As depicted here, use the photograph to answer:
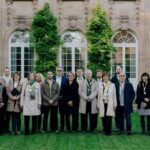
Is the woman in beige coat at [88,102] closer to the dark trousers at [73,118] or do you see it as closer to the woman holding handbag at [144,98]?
the dark trousers at [73,118]

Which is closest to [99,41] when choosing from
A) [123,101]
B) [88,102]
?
[88,102]

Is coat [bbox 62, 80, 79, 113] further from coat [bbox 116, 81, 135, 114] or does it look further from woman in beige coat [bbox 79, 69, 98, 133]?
coat [bbox 116, 81, 135, 114]

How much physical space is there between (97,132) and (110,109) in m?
0.81

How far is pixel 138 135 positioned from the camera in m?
14.9

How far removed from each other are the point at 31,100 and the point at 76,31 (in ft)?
32.9

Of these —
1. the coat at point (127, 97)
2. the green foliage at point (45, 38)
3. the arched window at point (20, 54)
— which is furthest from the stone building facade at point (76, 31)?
the coat at point (127, 97)

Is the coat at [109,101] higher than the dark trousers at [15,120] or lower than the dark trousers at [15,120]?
higher

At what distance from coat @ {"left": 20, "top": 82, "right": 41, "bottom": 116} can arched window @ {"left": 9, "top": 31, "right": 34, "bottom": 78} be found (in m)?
9.46

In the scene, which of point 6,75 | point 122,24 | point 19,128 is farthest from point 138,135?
point 122,24

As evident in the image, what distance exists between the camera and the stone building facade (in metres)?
24.6

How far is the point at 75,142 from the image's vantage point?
13555mm

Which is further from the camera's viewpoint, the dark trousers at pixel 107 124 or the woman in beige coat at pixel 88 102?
the woman in beige coat at pixel 88 102

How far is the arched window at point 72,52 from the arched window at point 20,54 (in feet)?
4.54

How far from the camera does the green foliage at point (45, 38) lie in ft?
78.9
